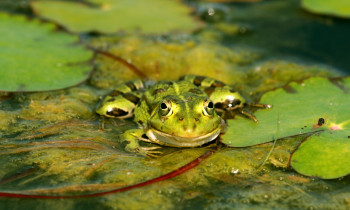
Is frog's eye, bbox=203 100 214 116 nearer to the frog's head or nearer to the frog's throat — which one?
the frog's head

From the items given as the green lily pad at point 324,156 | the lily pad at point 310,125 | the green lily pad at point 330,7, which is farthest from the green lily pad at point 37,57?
the green lily pad at point 330,7

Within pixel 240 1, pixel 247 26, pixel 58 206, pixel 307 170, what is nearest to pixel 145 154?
pixel 58 206

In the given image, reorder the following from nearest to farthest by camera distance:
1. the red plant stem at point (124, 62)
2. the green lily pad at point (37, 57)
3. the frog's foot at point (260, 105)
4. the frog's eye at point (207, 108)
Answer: the frog's eye at point (207, 108)
the frog's foot at point (260, 105)
the green lily pad at point (37, 57)
the red plant stem at point (124, 62)

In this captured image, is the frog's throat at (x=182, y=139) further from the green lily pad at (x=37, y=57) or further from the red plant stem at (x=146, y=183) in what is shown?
the green lily pad at (x=37, y=57)

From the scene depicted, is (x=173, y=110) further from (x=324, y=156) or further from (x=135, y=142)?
(x=324, y=156)

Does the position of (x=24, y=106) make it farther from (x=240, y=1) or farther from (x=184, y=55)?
(x=240, y=1)

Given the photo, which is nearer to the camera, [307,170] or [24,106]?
[307,170]

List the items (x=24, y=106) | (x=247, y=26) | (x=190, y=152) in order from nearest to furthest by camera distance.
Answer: (x=190, y=152), (x=24, y=106), (x=247, y=26)
